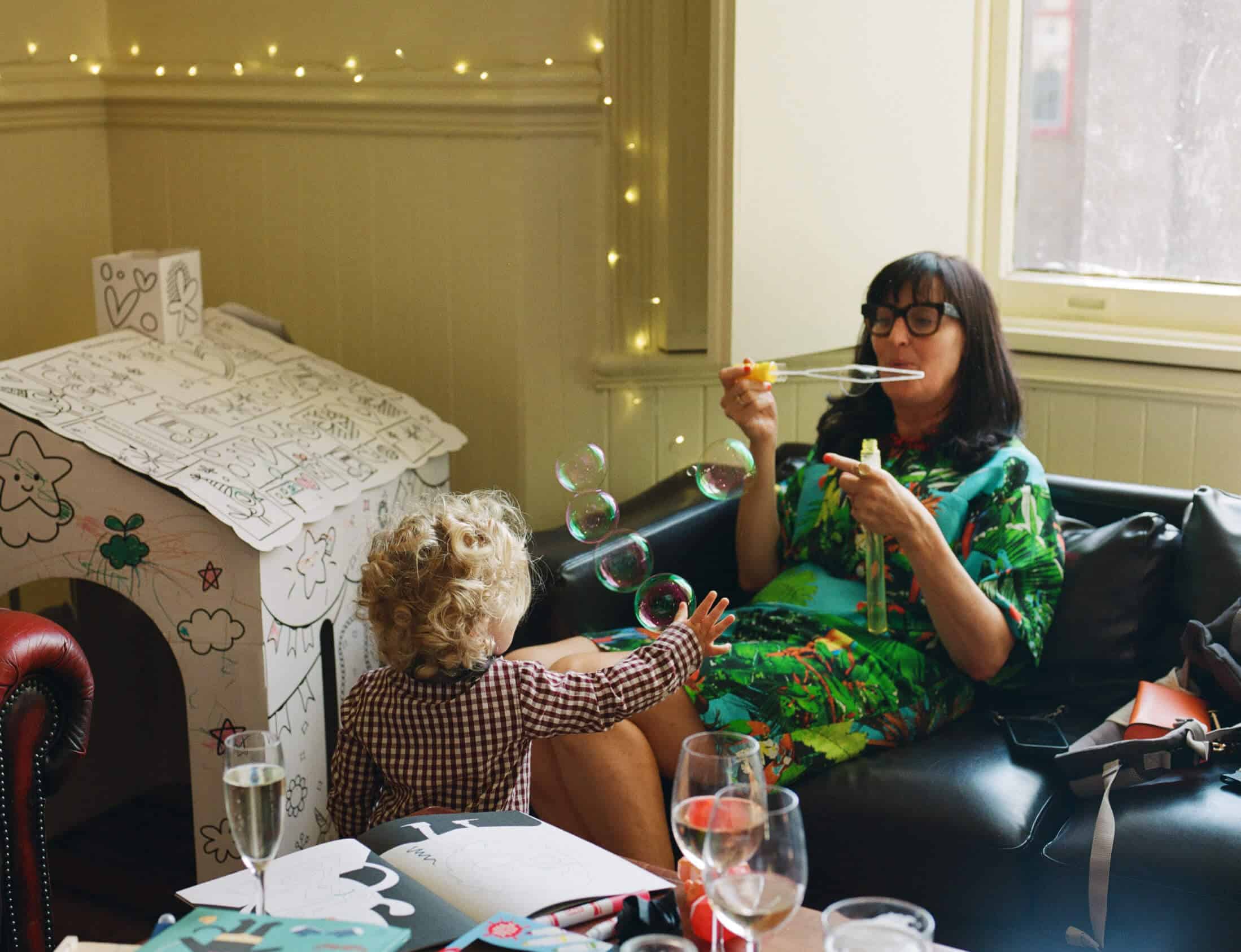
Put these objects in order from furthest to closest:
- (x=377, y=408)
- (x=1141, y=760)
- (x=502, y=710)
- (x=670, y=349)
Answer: (x=670, y=349) < (x=377, y=408) < (x=1141, y=760) < (x=502, y=710)

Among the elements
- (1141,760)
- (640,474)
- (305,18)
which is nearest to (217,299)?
(305,18)

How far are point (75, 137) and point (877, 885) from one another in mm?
2518

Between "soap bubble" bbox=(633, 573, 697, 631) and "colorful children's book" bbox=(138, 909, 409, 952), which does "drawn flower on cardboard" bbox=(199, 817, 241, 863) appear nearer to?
"soap bubble" bbox=(633, 573, 697, 631)

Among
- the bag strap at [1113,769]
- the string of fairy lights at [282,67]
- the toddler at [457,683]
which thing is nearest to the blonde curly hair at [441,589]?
the toddler at [457,683]

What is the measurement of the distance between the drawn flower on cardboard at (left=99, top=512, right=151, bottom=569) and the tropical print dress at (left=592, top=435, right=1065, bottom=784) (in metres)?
0.75

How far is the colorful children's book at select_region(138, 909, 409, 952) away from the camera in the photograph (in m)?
1.16

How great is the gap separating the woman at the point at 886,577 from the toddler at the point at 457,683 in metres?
0.35

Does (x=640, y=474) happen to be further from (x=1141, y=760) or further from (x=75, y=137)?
(x=75, y=137)

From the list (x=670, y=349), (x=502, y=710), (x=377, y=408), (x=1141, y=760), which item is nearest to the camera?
(x=502, y=710)

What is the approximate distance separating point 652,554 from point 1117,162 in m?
1.33

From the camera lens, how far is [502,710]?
163 centimetres

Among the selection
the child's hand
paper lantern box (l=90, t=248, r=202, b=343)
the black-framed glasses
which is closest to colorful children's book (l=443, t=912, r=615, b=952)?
the child's hand

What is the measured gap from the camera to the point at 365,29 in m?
2.95

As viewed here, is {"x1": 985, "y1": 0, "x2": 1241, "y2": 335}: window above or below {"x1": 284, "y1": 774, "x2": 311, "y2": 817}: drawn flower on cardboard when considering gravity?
above
